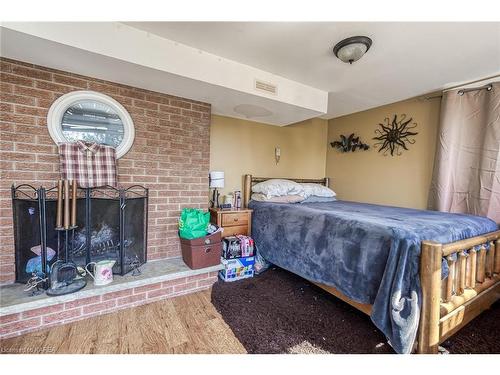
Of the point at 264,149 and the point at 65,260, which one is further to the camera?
the point at 264,149

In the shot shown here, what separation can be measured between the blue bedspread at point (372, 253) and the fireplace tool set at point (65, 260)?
5.71ft

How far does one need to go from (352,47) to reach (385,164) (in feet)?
6.59

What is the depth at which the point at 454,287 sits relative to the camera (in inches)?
56.5

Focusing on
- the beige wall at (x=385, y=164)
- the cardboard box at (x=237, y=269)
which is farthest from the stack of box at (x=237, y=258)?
the beige wall at (x=385, y=164)

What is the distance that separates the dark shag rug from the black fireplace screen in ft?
3.09

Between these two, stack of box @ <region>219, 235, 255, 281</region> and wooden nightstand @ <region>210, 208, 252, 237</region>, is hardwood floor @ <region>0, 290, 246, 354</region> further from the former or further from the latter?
wooden nightstand @ <region>210, 208, 252, 237</region>

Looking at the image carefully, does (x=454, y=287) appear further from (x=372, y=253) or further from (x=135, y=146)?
(x=135, y=146)

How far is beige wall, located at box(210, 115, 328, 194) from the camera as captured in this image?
3.00 meters

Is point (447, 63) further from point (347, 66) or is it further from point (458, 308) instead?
point (458, 308)

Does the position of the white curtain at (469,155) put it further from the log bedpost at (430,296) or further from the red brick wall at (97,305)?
the red brick wall at (97,305)

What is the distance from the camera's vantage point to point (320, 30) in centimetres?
150

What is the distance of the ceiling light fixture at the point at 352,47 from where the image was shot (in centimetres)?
155

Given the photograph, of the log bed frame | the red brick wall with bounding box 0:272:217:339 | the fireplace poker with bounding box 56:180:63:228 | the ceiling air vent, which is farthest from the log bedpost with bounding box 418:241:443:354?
the fireplace poker with bounding box 56:180:63:228

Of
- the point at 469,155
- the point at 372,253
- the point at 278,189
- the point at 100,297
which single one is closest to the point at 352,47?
the point at 372,253
